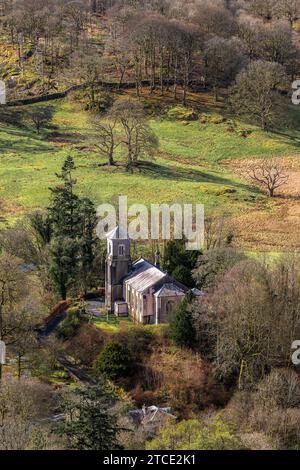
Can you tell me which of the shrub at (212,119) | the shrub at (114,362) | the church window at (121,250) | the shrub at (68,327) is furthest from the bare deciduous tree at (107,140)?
the shrub at (114,362)

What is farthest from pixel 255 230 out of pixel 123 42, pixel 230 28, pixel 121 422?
pixel 230 28

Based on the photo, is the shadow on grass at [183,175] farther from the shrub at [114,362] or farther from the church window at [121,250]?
the shrub at [114,362]

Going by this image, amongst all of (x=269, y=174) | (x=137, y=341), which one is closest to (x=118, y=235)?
(x=137, y=341)

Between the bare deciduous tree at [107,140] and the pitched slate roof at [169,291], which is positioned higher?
the bare deciduous tree at [107,140]

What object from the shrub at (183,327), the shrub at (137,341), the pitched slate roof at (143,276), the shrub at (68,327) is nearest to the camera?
the shrub at (183,327)

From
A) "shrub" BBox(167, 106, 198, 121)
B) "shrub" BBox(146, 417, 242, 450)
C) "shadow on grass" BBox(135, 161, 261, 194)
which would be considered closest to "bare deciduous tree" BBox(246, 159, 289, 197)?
"shadow on grass" BBox(135, 161, 261, 194)

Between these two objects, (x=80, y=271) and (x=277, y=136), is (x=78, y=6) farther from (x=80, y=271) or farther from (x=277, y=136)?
(x=80, y=271)
